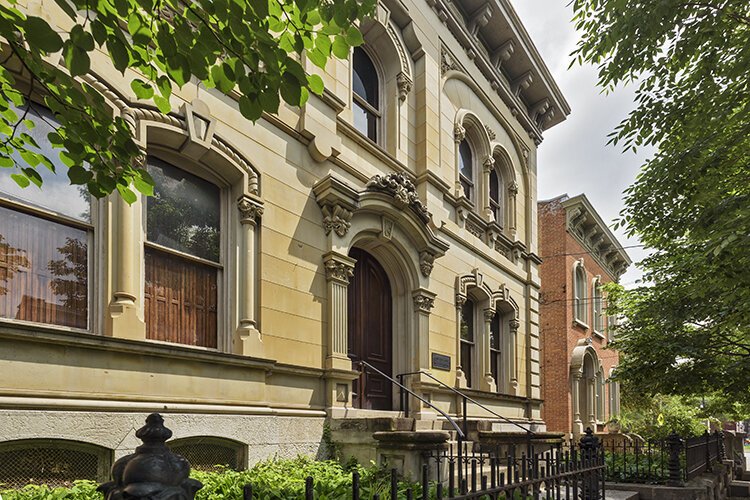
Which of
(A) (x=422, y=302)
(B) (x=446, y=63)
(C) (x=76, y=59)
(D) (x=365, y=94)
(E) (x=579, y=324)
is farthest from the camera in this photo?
(E) (x=579, y=324)

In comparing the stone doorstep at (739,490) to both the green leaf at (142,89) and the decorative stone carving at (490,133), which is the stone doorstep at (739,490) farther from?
the green leaf at (142,89)

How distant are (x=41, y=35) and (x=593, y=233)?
25.5 m

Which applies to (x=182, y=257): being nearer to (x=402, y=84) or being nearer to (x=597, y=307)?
(x=402, y=84)

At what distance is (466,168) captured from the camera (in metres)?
14.7

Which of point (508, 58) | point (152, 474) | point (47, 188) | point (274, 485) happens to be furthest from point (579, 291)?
point (152, 474)

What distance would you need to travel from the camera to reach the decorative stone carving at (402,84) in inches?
456

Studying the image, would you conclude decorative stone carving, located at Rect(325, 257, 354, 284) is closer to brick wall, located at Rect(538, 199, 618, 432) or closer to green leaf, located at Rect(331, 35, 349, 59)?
green leaf, located at Rect(331, 35, 349, 59)

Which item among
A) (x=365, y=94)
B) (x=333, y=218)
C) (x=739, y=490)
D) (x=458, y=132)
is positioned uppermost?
(x=365, y=94)

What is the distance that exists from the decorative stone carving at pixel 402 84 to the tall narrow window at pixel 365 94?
1.40 feet

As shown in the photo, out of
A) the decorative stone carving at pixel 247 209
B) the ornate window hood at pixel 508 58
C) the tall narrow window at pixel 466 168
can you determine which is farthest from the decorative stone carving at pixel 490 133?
the decorative stone carving at pixel 247 209

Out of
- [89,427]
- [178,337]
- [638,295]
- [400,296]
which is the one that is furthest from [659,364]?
[89,427]

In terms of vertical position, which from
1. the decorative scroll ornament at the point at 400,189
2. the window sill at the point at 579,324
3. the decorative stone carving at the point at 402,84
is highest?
the decorative stone carving at the point at 402,84

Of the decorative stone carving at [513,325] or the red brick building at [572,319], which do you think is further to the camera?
the red brick building at [572,319]

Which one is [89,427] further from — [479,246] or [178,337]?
[479,246]
